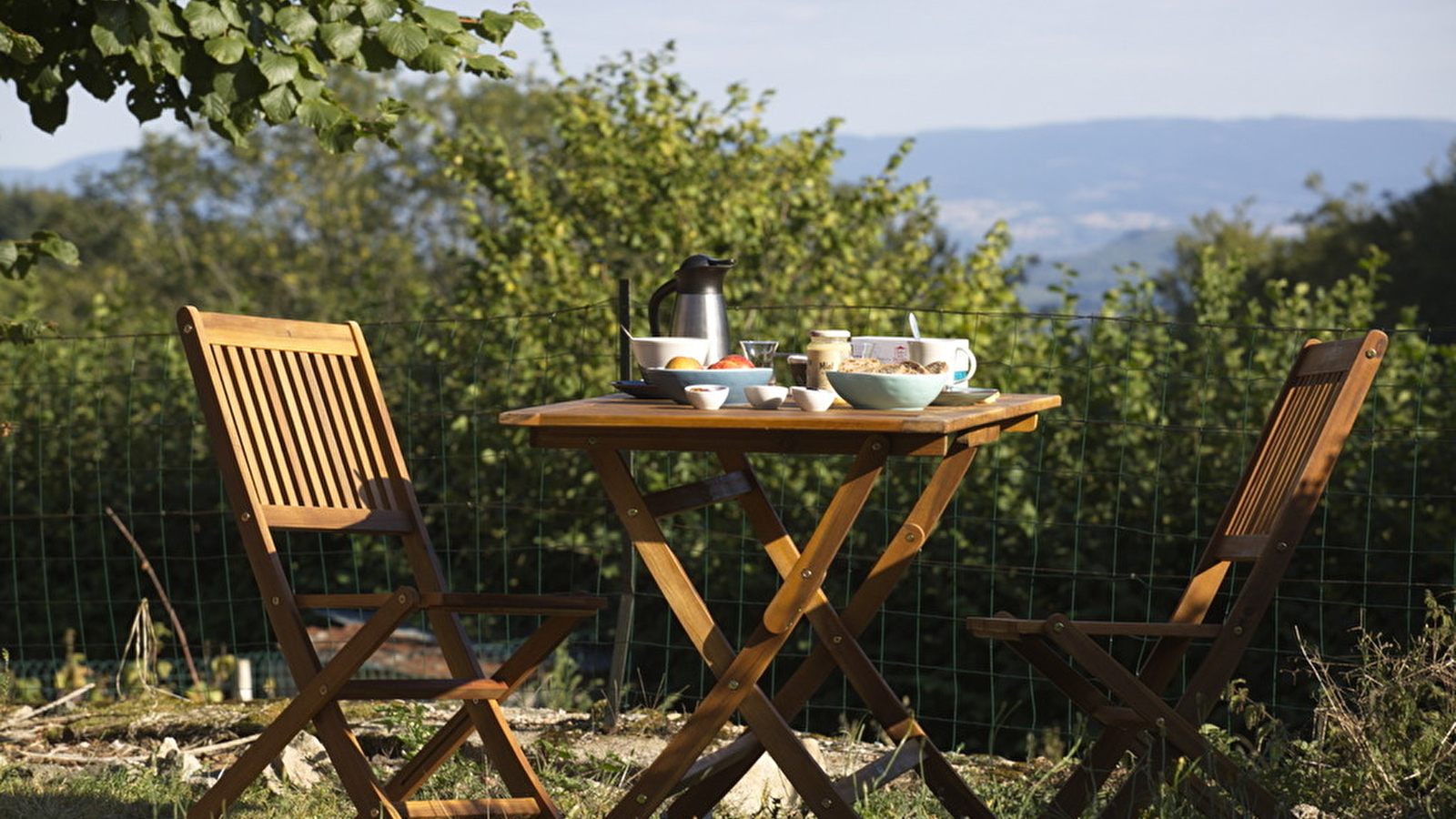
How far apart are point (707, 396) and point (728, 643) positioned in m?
0.46

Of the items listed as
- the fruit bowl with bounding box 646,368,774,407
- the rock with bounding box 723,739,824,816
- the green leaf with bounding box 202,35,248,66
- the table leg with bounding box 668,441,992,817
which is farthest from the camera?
the green leaf with bounding box 202,35,248,66

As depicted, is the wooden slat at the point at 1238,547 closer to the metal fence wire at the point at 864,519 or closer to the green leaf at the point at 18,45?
the metal fence wire at the point at 864,519

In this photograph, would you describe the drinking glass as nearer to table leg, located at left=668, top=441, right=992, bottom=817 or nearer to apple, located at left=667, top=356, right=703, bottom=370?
apple, located at left=667, top=356, right=703, bottom=370

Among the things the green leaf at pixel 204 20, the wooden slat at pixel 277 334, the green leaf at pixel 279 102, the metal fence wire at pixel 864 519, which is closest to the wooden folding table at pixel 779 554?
the wooden slat at pixel 277 334

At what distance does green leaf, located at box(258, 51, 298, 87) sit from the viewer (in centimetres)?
368

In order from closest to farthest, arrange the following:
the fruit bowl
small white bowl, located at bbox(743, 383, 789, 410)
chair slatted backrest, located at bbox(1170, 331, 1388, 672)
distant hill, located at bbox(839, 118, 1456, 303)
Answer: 1. small white bowl, located at bbox(743, 383, 789, 410)
2. the fruit bowl
3. chair slatted backrest, located at bbox(1170, 331, 1388, 672)
4. distant hill, located at bbox(839, 118, 1456, 303)

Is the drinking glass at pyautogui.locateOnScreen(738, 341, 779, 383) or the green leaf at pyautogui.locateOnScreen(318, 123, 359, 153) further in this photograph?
the green leaf at pyautogui.locateOnScreen(318, 123, 359, 153)

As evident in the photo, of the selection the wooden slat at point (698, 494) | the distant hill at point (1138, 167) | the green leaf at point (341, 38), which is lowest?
the wooden slat at point (698, 494)

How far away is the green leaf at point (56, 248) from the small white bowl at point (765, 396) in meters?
2.19

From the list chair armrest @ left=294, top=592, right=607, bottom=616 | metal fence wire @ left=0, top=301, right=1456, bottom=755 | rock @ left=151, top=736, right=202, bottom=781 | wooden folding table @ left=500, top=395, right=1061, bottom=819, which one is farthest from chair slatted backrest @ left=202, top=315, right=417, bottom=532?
metal fence wire @ left=0, top=301, right=1456, bottom=755

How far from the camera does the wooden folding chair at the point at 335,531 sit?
279 centimetres

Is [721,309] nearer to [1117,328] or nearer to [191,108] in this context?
[191,108]

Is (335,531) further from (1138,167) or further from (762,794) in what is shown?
(1138,167)

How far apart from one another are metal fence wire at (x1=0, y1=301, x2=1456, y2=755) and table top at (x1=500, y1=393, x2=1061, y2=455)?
2134 millimetres
